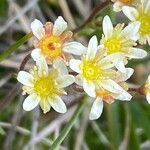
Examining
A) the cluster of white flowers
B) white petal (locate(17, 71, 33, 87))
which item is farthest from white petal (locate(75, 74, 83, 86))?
white petal (locate(17, 71, 33, 87))

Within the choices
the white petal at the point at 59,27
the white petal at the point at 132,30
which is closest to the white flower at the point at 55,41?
the white petal at the point at 59,27

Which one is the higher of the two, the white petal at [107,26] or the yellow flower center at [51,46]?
the yellow flower center at [51,46]

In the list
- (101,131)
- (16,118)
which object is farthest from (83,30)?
(101,131)

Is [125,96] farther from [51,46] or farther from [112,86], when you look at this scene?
[51,46]

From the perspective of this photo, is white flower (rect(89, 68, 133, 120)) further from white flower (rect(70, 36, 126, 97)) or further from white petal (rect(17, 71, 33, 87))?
white petal (rect(17, 71, 33, 87))

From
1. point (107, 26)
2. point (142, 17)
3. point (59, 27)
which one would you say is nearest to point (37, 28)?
point (59, 27)

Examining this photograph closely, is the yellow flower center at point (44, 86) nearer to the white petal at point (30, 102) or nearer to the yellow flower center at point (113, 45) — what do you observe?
the white petal at point (30, 102)

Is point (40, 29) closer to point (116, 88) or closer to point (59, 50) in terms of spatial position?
point (59, 50)
